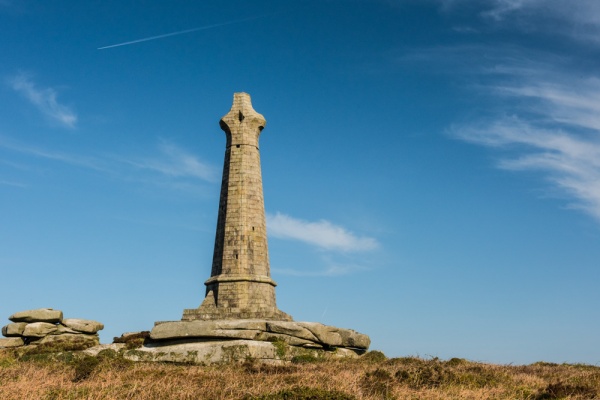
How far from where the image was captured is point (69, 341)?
34812mm

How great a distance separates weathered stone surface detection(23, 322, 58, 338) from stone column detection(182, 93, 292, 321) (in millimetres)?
11246

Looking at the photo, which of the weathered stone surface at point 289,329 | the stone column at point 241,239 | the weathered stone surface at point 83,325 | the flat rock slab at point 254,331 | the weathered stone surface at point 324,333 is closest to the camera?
the flat rock slab at point 254,331

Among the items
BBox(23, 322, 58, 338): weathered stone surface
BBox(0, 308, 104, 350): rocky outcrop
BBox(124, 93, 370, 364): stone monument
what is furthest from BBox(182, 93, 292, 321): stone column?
BBox(23, 322, 58, 338): weathered stone surface

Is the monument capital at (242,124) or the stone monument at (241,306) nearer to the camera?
the stone monument at (241,306)

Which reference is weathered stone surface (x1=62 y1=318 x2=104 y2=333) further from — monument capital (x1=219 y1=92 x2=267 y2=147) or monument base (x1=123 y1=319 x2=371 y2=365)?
monument capital (x1=219 y1=92 x2=267 y2=147)

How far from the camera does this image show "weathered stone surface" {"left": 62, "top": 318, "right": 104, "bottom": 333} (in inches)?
Answer: 1448

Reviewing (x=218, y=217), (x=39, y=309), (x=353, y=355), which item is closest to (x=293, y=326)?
(x=353, y=355)

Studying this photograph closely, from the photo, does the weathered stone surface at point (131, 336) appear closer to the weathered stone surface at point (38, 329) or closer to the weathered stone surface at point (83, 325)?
the weathered stone surface at point (83, 325)

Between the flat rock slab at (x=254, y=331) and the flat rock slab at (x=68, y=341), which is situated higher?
the flat rock slab at (x=68, y=341)

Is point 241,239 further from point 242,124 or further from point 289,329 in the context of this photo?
point 242,124

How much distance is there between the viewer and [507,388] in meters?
17.6

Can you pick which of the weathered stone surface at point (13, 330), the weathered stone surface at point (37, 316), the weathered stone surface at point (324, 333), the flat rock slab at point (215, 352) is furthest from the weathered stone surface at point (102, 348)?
the weathered stone surface at point (13, 330)

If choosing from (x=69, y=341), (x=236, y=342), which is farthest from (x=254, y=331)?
(x=69, y=341)

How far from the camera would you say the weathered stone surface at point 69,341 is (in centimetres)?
3275
